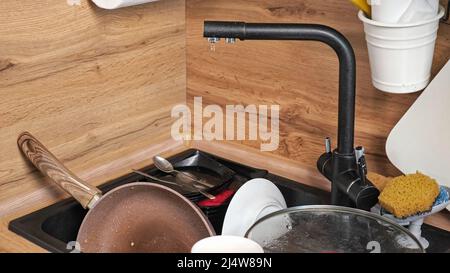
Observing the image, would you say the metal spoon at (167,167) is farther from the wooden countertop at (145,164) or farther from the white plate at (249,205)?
the white plate at (249,205)

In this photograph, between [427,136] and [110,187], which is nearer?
[427,136]

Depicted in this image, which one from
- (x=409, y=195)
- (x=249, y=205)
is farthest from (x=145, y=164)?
(x=409, y=195)

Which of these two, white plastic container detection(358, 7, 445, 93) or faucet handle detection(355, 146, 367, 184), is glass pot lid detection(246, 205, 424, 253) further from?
white plastic container detection(358, 7, 445, 93)

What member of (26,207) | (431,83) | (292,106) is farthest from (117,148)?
(431,83)

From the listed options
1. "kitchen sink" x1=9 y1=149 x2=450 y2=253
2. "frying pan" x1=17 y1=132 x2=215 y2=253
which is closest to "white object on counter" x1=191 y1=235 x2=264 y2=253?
"frying pan" x1=17 y1=132 x2=215 y2=253

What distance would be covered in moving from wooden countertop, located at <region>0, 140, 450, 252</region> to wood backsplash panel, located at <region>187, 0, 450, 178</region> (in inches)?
A: 1.0

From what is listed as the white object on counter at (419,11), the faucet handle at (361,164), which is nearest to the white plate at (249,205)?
the faucet handle at (361,164)

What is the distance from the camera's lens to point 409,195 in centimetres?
127

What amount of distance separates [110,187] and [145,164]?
0.48 feet

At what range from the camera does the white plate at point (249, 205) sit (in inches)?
53.0

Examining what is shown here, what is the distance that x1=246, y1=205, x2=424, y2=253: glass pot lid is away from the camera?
1.14 m

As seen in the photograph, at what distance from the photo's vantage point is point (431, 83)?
52.6 inches

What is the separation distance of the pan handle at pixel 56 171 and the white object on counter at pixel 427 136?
1.98 ft

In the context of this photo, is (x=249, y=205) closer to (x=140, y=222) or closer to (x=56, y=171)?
(x=140, y=222)
